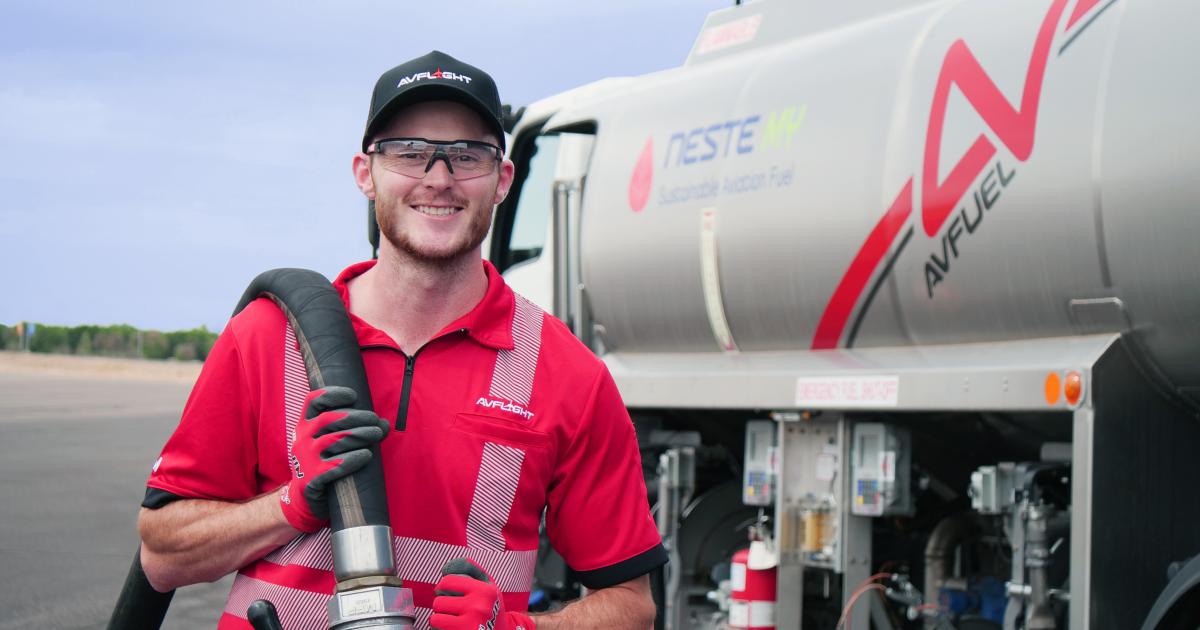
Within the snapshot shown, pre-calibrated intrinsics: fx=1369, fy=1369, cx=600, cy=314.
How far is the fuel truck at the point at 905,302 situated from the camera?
4402 mm

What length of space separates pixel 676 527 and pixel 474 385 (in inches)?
180

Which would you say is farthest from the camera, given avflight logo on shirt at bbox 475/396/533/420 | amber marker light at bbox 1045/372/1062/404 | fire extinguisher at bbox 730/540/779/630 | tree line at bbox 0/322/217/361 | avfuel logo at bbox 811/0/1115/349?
tree line at bbox 0/322/217/361

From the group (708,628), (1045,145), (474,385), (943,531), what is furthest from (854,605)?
(474,385)

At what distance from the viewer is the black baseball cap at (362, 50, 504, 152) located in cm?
252

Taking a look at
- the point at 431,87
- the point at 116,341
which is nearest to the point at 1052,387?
the point at 431,87

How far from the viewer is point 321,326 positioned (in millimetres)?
2488

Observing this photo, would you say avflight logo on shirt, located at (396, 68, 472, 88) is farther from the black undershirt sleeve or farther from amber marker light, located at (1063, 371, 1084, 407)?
amber marker light, located at (1063, 371, 1084, 407)

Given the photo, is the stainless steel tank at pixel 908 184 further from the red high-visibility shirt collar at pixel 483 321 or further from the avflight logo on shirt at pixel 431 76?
the avflight logo on shirt at pixel 431 76

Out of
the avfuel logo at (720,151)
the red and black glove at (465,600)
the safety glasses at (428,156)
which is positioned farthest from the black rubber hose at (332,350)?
the avfuel logo at (720,151)

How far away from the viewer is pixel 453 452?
2.52 m

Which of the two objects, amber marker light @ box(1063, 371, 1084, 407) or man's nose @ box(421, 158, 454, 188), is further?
amber marker light @ box(1063, 371, 1084, 407)

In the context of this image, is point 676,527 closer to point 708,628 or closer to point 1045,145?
point 708,628

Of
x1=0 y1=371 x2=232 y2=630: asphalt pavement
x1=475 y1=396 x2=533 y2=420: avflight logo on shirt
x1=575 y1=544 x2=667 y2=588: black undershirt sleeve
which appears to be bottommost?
x1=0 y1=371 x2=232 y2=630: asphalt pavement

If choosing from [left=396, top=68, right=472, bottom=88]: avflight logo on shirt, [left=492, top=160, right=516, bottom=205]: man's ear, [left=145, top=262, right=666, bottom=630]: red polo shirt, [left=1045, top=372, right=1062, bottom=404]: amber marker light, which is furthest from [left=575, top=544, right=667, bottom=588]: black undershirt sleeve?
[left=1045, top=372, right=1062, bottom=404]: amber marker light
